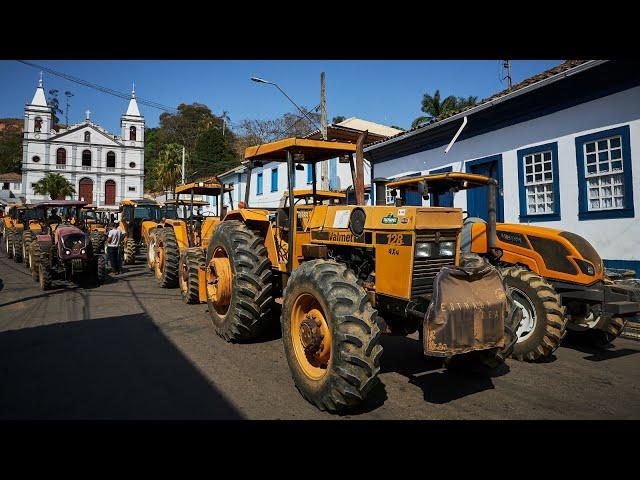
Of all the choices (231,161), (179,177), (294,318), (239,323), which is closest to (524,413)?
(294,318)

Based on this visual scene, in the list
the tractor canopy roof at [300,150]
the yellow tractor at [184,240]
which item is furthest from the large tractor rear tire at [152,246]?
the tractor canopy roof at [300,150]

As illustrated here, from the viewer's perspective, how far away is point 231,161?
5394 centimetres

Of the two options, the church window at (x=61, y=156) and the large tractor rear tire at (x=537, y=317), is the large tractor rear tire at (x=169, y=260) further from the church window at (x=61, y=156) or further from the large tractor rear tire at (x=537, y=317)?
the church window at (x=61, y=156)

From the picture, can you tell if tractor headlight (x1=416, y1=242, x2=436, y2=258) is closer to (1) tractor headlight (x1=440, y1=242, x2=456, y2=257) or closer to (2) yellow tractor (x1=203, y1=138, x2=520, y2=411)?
(2) yellow tractor (x1=203, y1=138, x2=520, y2=411)

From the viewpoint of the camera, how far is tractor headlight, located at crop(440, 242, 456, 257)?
404cm

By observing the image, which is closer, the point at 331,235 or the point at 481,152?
the point at 331,235

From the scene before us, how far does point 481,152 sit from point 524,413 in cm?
888

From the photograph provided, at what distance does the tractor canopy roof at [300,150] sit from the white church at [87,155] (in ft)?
194

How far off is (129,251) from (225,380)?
12606 mm

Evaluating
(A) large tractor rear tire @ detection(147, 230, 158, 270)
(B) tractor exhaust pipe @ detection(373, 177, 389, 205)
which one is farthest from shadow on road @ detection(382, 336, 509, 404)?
(A) large tractor rear tire @ detection(147, 230, 158, 270)

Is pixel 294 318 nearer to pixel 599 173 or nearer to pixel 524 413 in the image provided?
pixel 524 413

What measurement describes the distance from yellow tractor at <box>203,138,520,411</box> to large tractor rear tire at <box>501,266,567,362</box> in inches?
51.8

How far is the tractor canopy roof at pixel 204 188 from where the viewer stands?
9.63 metres

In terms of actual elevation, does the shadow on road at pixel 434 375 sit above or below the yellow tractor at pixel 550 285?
below
